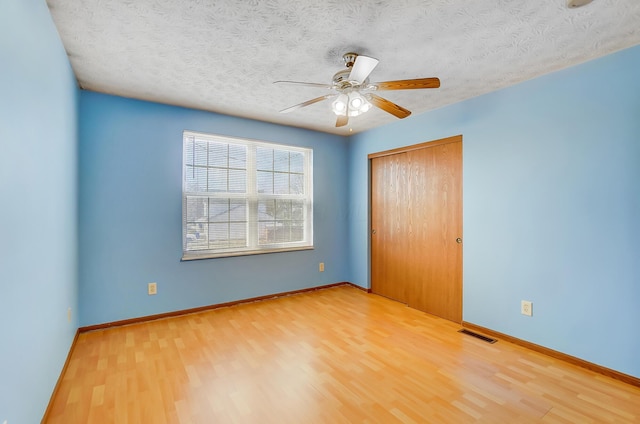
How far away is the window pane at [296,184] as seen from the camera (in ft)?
13.5

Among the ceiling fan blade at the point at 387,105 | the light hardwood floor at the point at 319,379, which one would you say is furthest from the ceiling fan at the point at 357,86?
the light hardwood floor at the point at 319,379

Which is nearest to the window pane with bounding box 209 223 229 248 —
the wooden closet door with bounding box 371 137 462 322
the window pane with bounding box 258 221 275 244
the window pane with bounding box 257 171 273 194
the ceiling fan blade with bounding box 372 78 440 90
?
the window pane with bounding box 258 221 275 244

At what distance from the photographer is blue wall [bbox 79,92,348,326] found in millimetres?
2809

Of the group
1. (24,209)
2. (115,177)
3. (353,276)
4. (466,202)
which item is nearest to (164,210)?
(115,177)

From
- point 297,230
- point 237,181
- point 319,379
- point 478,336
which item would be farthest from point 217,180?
point 478,336

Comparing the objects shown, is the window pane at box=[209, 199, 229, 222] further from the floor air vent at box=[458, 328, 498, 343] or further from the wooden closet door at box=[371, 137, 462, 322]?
the floor air vent at box=[458, 328, 498, 343]

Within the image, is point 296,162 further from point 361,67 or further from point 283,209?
point 361,67

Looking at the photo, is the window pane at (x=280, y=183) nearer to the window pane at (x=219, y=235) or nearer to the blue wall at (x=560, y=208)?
the window pane at (x=219, y=235)

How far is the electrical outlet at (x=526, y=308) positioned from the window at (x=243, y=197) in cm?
255

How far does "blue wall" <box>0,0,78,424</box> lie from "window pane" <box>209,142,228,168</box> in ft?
4.64

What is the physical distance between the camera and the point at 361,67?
1.77 meters

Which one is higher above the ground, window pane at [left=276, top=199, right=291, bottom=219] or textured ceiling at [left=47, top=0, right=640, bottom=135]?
textured ceiling at [left=47, top=0, right=640, bottom=135]

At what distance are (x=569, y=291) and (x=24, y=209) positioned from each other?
3.58 meters

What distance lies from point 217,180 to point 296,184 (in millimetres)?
1117
